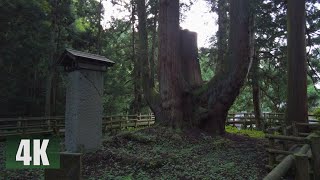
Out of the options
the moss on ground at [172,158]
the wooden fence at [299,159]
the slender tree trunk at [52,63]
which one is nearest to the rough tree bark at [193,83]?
the moss on ground at [172,158]

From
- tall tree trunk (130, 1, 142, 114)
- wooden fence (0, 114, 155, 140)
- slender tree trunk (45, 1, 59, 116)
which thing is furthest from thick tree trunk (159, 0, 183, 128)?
tall tree trunk (130, 1, 142, 114)

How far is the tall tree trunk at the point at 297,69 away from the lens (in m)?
10.2

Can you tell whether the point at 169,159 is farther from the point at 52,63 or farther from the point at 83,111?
the point at 52,63

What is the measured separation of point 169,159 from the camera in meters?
7.35

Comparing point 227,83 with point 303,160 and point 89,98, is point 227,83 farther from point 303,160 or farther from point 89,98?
point 303,160

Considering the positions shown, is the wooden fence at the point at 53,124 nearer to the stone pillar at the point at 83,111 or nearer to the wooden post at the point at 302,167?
the stone pillar at the point at 83,111

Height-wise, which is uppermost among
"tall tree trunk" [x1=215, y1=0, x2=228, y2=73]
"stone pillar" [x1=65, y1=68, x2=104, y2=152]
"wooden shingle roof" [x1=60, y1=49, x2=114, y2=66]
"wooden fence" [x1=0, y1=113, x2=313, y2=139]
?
"tall tree trunk" [x1=215, y1=0, x2=228, y2=73]

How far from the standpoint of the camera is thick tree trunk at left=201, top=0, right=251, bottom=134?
10.7 m

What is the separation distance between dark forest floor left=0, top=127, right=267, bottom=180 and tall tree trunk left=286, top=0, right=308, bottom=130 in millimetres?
1844

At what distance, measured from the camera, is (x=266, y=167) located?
681 centimetres

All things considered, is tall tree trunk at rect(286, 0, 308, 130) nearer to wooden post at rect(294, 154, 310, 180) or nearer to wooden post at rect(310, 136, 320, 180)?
wooden post at rect(310, 136, 320, 180)

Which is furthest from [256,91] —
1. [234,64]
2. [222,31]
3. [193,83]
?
[234,64]

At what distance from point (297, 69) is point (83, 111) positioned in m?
7.18

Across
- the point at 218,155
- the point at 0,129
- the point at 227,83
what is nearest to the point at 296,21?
the point at 227,83
